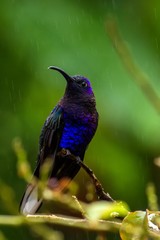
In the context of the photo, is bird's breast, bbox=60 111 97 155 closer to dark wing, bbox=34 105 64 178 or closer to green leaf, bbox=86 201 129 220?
dark wing, bbox=34 105 64 178

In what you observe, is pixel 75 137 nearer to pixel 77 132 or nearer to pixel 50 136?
pixel 77 132

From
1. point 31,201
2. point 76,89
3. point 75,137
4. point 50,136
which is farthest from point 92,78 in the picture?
point 31,201

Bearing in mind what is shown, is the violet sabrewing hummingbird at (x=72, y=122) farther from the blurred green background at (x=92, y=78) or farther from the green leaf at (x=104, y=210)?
the green leaf at (x=104, y=210)

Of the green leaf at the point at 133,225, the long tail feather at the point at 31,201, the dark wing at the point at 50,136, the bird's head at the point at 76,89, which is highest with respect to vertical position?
the green leaf at the point at 133,225

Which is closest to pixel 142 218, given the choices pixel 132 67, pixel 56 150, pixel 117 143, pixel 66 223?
pixel 66 223

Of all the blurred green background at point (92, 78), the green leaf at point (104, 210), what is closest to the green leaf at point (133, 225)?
the green leaf at point (104, 210)
